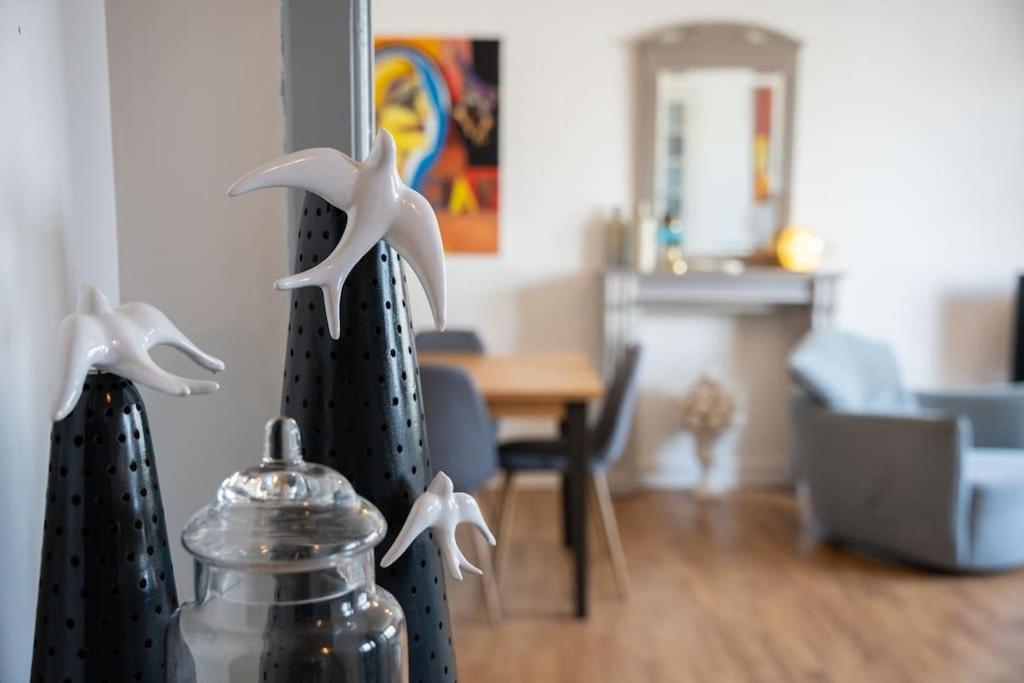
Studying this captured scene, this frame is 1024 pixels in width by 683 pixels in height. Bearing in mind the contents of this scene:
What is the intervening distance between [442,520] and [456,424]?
199 cm

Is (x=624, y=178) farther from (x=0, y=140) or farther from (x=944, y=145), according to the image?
(x=0, y=140)

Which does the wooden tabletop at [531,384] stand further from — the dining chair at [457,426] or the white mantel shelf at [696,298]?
the white mantel shelf at [696,298]

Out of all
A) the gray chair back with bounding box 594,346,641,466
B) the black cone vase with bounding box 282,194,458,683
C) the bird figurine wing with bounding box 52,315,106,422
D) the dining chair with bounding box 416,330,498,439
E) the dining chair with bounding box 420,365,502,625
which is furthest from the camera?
the dining chair with bounding box 416,330,498,439

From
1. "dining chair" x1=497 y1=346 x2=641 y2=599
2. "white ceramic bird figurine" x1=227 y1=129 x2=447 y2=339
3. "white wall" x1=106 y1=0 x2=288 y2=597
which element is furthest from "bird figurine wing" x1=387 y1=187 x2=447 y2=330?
"dining chair" x1=497 y1=346 x2=641 y2=599

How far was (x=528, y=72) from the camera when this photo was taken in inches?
175

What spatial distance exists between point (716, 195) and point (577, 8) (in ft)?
3.58

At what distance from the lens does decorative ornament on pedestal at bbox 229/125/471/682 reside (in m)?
0.64

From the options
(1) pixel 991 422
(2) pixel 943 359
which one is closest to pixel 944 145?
(2) pixel 943 359

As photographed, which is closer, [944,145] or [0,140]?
[0,140]

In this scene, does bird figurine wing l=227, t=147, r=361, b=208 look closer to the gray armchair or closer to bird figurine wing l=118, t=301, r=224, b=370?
bird figurine wing l=118, t=301, r=224, b=370

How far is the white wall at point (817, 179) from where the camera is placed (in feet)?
14.6

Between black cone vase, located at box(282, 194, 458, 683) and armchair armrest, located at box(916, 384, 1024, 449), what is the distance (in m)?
3.73

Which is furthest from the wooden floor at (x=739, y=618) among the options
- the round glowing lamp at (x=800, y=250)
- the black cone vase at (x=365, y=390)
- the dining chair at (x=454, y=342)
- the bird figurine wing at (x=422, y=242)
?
the bird figurine wing at (x=422, y=242)

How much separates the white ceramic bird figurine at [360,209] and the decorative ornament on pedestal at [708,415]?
3.89 meters
